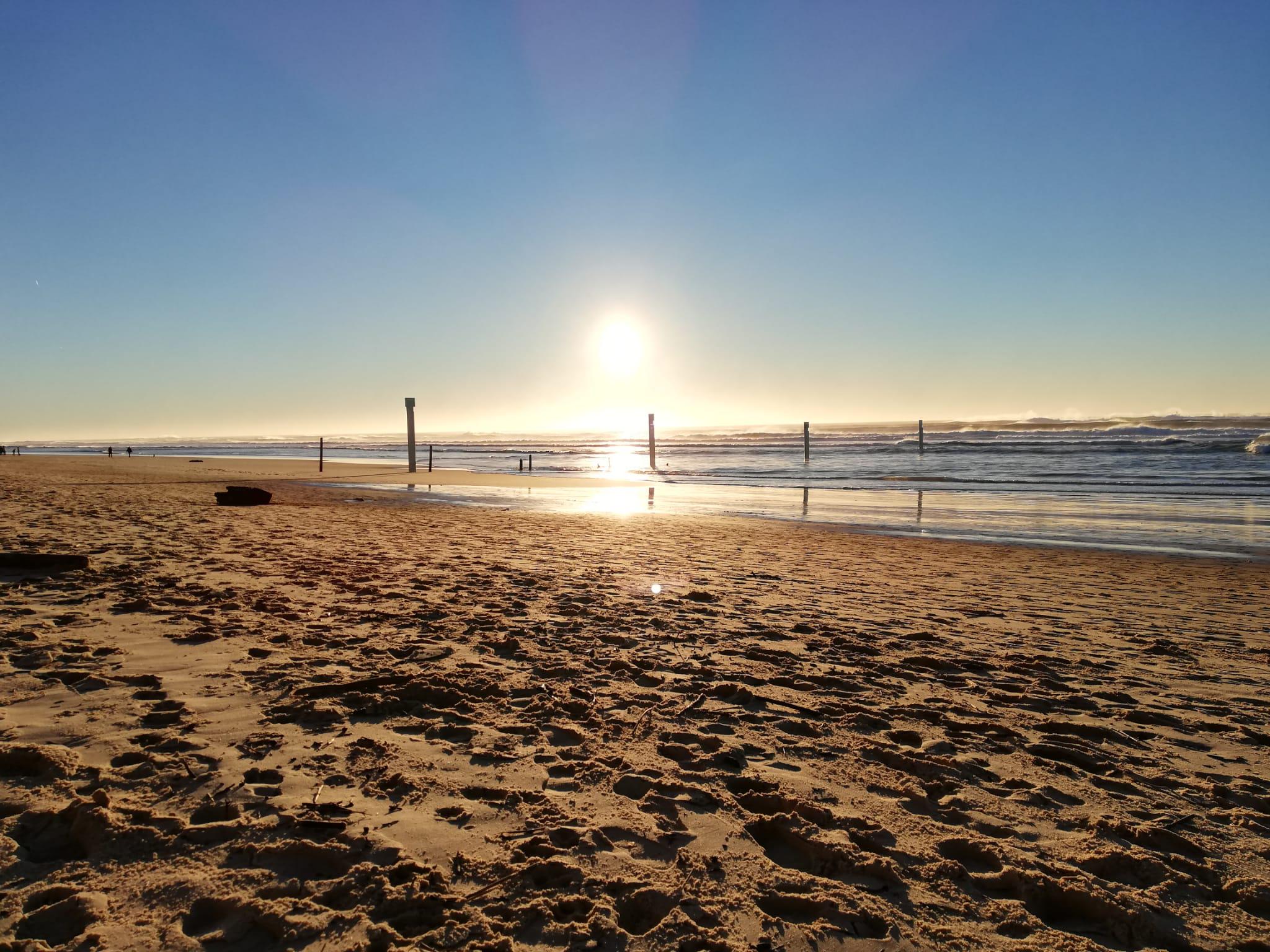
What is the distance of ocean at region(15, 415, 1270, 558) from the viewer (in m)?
12.5

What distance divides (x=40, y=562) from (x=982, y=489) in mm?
22499

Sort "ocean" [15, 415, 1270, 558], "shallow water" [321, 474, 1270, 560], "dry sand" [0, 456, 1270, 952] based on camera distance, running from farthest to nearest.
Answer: "ocean" [15, 415, 1270, 558]
"shallow water" [321, 474, 1270, 560]
"dry sand" [0, 456, 1270, 952]

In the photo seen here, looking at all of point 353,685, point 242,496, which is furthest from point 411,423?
point 353,685

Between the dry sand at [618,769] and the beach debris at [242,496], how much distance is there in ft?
25.3

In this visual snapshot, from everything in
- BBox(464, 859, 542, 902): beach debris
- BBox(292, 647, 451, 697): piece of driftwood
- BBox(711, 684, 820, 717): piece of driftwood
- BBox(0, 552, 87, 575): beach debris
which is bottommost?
BBox(711, 684, 820, 717): piece of driftwood

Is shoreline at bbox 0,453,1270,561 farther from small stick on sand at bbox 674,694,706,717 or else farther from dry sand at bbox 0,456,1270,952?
small stick on sand at bbox 674,694,706,717

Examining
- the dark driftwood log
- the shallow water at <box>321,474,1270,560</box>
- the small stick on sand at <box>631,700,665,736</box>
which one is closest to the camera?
the small stick on sand at <box>631,700,665,736</box>

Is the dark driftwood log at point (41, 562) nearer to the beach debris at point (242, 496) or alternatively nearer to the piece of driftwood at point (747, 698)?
the piece of driftwood at point (747, 698)

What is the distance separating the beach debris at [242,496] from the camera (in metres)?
13.7

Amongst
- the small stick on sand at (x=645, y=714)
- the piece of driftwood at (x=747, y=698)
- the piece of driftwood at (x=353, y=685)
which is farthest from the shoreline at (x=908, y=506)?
the piece of driftwood at (x=353, y=685)

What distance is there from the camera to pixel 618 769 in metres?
3.00

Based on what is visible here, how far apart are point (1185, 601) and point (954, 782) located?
18.8 ft

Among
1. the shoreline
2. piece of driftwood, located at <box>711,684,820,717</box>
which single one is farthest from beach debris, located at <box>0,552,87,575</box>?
the shoreline

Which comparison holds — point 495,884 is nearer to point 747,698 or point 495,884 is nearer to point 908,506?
point 747,698
